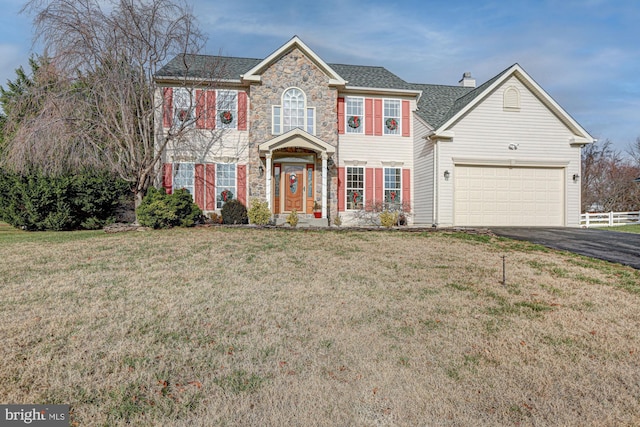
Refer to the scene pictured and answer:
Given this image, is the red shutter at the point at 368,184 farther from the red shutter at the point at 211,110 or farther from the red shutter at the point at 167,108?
the red shutter at the point at 167,108

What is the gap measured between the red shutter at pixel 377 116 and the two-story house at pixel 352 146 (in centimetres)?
4

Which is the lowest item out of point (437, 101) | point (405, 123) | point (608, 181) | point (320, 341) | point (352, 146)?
point (320, 341)

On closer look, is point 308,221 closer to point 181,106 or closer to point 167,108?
point 181,106

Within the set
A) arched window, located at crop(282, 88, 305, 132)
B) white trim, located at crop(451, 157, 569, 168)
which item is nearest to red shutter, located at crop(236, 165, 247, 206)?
arched window, located at crop(282, 88, 305, 132)

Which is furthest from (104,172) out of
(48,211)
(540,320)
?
(540,320)

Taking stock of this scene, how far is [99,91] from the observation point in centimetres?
1238

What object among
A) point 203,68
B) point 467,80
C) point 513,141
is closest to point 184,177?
point 203,68

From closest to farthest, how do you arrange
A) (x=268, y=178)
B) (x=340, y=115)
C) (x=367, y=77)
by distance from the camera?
1. (x=268, y=178)
2. (x=340, y=115)
3. (x=367, y=77)

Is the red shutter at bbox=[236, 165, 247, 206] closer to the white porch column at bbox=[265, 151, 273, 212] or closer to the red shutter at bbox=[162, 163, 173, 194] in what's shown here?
the white porch column at bbox=[265, 151, 273, 212]

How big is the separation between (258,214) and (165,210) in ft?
9.78

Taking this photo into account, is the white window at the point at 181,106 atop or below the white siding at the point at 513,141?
atop

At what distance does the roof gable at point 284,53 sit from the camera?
14992mm

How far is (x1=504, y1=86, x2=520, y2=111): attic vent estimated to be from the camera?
14863 mm

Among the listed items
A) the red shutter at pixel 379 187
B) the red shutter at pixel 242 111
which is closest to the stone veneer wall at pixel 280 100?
the red shutter at pixel 242 111
